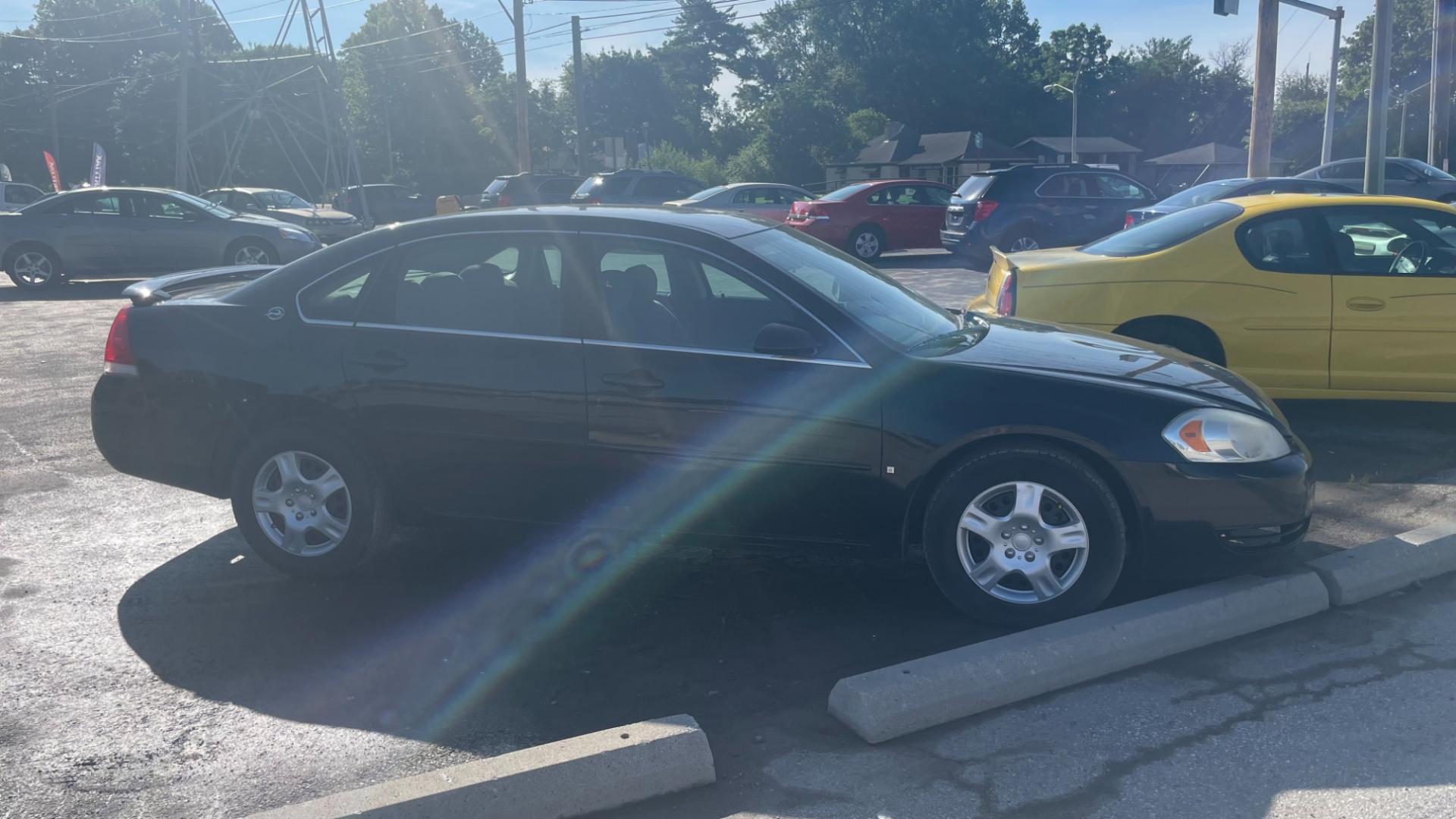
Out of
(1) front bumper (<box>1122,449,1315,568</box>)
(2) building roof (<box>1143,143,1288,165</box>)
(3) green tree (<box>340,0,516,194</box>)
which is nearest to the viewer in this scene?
(1) front bumper (<box>1122,449,1315,568</box>)

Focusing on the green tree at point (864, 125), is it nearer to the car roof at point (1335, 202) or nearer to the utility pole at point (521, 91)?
the utility pole at point (521, 91)

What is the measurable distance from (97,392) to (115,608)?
1.04 metres

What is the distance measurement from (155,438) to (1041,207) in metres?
15.5

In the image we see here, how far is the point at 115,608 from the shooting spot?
471cm

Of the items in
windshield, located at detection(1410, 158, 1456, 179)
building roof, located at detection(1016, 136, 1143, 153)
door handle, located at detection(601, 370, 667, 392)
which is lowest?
door handle, located at detection(601, 370, 667, 392)

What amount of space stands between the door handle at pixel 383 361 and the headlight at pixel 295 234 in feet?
47.9

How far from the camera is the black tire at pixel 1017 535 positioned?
14.0 feet

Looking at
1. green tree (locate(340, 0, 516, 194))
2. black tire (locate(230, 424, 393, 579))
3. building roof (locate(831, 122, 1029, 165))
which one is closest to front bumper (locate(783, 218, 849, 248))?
black tire (locate(230, 424, 393, 579))

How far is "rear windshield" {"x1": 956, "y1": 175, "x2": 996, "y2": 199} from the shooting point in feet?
60.9

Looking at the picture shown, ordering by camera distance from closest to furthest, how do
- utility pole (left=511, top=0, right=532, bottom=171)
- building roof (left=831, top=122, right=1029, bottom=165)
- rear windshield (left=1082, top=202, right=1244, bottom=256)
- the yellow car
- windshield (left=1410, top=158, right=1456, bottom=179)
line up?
the yellow car
rear windshield (left=1082, top=202, right=1244, bottom=256)
windshield (left=1410, top=158, right=1456, bottom=179)
utility pole (left=511, top=0, right=532, bottom=171)
building roof (left=831, top=122, right=1029, bottom=165)

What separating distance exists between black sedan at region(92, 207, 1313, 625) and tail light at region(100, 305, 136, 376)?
0.05ft

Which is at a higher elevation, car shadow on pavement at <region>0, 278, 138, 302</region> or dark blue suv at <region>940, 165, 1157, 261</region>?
dark blue suv at <region>940, 165, 1157, 261</region>

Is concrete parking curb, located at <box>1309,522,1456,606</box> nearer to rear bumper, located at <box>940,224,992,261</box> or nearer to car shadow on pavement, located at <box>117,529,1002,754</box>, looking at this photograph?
car shadow on pavement, located at <box>117,529,1002,754</box>

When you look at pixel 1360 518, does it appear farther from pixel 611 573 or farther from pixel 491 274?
pixel 491 274
